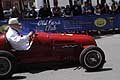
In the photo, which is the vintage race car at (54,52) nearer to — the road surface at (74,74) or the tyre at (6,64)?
the tyre at (6,64)

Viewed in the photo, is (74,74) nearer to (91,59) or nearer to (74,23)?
(91,59)

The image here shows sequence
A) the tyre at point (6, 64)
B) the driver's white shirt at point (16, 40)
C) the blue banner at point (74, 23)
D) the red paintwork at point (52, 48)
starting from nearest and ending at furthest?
the tyre at point (6, 64)
the driver's white shirt at point (16, 40)
the red paintwork at point (52, 48)
the blue banner at point (74, 23)

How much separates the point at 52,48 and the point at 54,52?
0.37 feet

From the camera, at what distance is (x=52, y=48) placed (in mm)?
9492

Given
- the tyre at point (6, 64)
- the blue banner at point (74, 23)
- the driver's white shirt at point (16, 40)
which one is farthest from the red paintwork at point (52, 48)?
the blue banner at point (74, 23)

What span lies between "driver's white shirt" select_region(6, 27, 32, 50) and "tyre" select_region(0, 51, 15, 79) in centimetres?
32

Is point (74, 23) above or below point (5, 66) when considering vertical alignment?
below

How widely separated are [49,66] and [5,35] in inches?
53.6

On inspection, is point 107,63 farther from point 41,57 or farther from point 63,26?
point 63,26

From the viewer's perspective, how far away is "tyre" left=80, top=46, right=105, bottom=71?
30.5ft

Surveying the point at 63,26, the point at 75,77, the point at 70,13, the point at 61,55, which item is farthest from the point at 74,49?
the point at 70,13

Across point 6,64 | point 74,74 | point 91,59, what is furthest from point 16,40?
point 91,59

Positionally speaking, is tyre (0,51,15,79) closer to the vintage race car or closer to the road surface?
the vintage race car

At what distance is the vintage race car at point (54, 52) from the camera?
9.05 m
